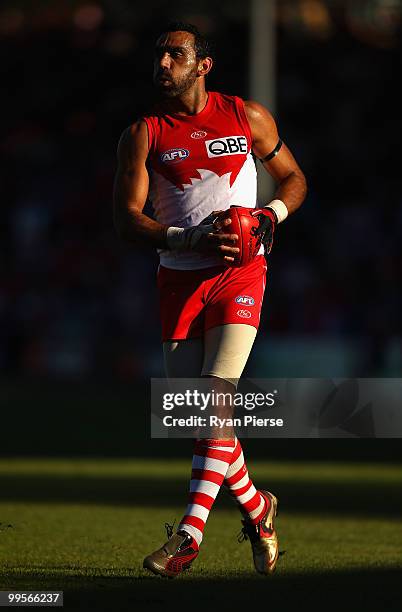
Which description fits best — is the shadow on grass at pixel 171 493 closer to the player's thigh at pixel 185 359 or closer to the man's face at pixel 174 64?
the player's thigh at pixel 185 359

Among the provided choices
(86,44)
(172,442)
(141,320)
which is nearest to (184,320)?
(172,442)

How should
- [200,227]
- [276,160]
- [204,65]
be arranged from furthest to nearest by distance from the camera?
1. [276,160]
2. [204,65]
3. [200,227]

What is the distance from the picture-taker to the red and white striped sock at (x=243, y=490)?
23.0 ft

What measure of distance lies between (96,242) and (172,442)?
9.49 m

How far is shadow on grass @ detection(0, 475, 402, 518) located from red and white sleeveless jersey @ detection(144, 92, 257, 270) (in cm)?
331

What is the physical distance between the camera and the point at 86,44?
26.8 meters

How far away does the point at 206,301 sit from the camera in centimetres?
697

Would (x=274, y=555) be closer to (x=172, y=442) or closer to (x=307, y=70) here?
(x=172, y=442)

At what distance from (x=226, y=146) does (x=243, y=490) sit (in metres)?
1.70

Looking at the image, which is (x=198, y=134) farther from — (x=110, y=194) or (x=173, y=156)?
(x=110, y=194)

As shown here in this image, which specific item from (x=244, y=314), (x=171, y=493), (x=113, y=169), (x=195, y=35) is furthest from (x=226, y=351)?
(x=113, y=169)

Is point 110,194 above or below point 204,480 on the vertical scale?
below

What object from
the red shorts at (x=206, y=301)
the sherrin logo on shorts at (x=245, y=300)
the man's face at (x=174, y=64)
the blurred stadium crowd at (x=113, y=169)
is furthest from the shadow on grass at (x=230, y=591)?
the blurred stadium crowd at (x=113, y=169)

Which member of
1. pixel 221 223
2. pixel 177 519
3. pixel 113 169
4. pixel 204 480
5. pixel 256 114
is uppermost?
pixel 256 114
